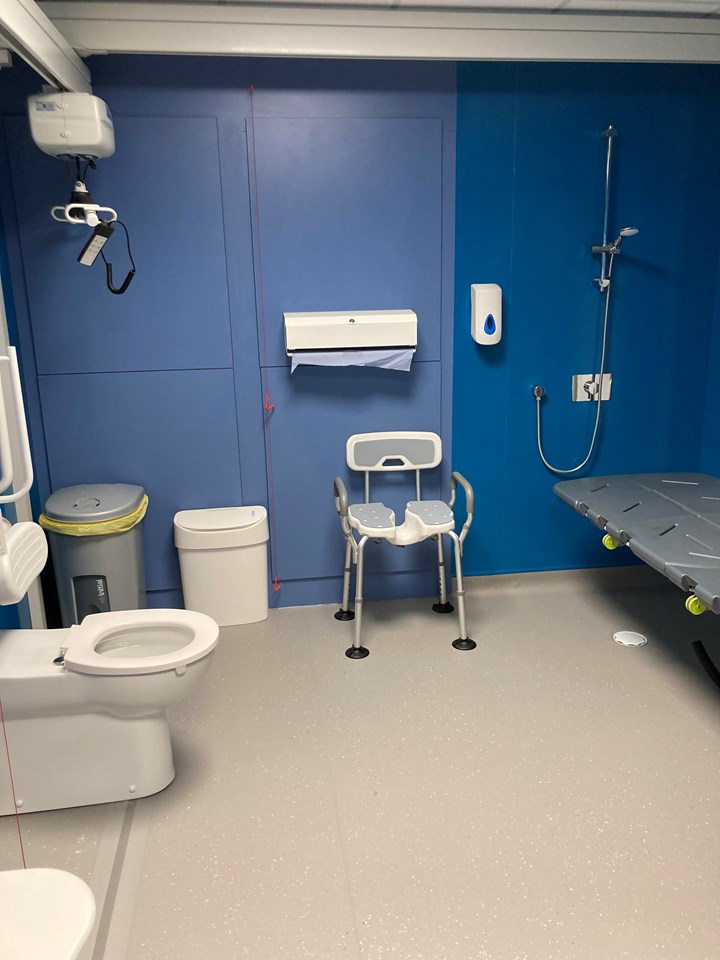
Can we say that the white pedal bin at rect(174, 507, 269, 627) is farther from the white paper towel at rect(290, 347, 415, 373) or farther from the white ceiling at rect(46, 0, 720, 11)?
the white ceiling at rect(46, 0, 720, 11)

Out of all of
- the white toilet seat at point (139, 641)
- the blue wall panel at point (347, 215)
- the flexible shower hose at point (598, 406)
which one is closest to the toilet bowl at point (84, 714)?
the white toilet seat at point (139, 641)

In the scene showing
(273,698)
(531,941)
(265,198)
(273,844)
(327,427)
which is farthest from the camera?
(327,427)

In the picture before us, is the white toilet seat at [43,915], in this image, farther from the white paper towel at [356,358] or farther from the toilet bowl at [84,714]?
the white paper towel at [356,358]

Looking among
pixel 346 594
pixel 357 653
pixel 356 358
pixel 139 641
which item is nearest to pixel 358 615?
pixel 357 653

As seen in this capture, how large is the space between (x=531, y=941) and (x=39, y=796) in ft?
4.53

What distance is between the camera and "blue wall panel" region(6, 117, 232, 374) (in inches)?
116

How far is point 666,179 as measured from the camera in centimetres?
336

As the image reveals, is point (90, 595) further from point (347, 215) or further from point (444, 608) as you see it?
point (347, 215)

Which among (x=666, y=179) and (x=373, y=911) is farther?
(x=666, y=179)

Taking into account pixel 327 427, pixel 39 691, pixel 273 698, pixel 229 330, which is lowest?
pixel 273 698

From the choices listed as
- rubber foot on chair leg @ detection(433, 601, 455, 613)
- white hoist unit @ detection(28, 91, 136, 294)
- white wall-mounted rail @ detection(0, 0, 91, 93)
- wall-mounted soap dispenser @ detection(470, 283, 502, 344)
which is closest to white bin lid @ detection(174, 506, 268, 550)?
rubber foot on chair leg @ detection(433, 601, 455, 613)

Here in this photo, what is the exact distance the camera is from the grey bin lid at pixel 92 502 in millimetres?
2900

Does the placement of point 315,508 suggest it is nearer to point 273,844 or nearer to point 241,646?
point 241,646

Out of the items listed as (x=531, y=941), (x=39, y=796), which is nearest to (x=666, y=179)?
(x=531, y=941)
